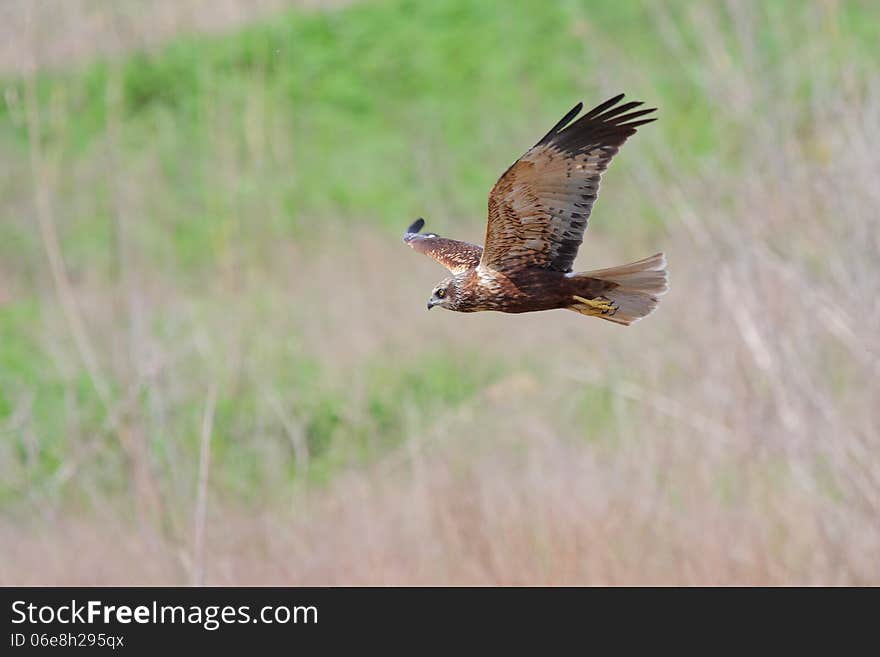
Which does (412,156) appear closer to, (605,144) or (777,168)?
(777,168)

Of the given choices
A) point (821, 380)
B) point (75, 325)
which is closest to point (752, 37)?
point (821, 380)

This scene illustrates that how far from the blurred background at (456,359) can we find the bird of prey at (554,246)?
52.6 inches

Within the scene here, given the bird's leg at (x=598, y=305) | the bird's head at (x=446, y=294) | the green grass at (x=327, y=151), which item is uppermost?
the green grass at (x=327, y=151)

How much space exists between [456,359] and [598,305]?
25.8 ft

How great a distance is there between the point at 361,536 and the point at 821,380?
108 inches

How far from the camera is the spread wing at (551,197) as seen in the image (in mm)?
2543

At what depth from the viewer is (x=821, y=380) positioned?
7121 millimetres

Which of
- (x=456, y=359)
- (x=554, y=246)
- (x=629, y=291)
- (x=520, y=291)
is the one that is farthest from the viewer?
(x=456, y=359)

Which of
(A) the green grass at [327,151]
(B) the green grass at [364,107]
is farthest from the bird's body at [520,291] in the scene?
(B) the green grass at [364,107]

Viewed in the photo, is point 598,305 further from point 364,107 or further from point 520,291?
point 364,107

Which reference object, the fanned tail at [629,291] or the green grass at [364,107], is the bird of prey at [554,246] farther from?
the green grass at [364,107]

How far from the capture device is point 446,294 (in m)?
2.61

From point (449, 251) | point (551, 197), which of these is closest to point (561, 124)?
point (551, 197)

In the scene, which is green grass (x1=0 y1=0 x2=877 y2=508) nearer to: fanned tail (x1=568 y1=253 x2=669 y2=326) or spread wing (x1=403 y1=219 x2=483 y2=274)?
spread wing (x1=403 y1=219 x2=483 y2=274)
